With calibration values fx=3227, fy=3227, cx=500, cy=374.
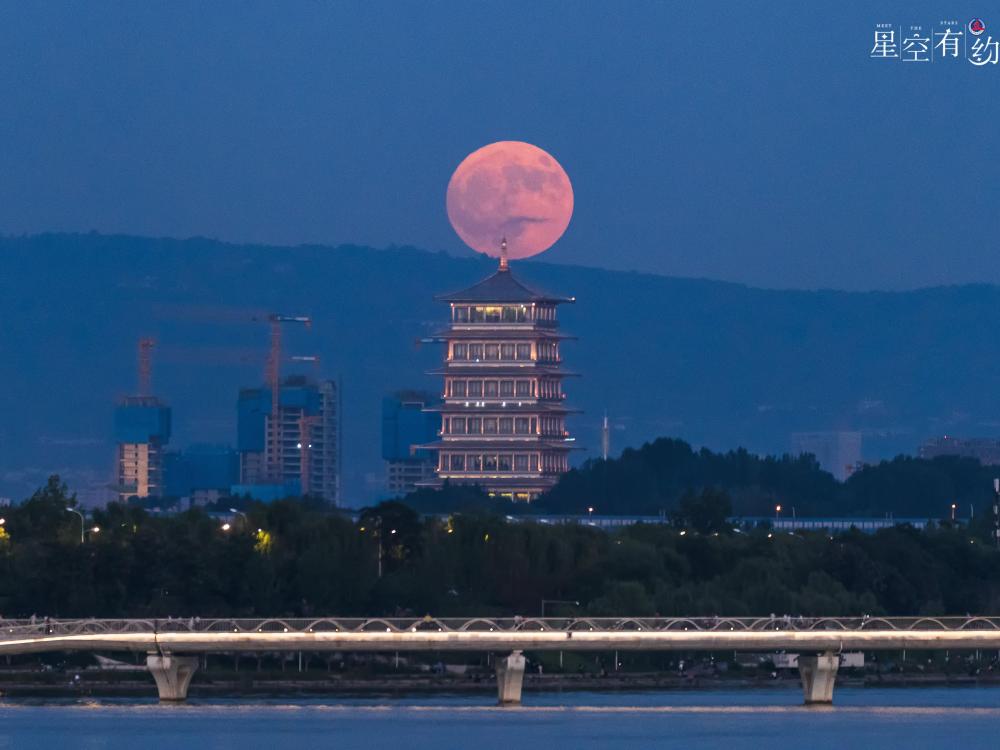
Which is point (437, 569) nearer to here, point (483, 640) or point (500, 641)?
point (500, 641)

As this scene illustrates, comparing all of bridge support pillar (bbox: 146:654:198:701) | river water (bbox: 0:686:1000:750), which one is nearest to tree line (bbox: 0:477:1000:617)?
river water (bbox: 0:686:1000:750)

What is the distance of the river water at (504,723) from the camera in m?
97.4

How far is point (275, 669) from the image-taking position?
12975 centimetres

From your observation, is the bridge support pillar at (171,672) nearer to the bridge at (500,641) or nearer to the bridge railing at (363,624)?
the bridge at (500,641)

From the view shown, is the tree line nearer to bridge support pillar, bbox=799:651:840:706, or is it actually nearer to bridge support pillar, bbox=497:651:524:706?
bridge support pillar, bbox=497:651:524:706

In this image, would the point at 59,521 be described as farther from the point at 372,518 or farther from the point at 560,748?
the point at 560,748

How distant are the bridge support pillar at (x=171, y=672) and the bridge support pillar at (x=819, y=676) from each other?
2182cm

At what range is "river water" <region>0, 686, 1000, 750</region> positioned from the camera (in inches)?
3834

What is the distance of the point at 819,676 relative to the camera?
11362 centimetres

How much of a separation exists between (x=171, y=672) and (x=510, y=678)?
39.4 feet

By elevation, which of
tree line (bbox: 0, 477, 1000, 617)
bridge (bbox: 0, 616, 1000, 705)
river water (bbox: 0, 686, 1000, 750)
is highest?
tree line (bbox: 0, 477, 1000, 617)

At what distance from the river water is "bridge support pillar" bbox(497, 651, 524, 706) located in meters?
0.80

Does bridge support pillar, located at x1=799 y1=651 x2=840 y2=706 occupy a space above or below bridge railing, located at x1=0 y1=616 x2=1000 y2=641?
below

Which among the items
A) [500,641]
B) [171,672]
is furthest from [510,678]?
[171,672]
